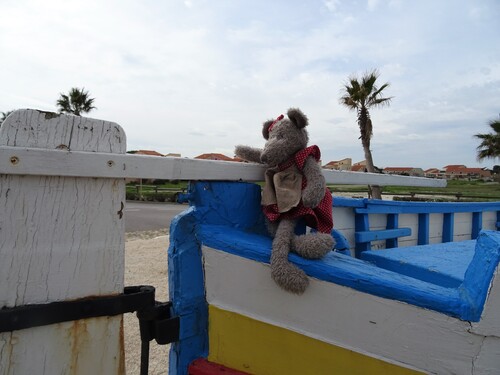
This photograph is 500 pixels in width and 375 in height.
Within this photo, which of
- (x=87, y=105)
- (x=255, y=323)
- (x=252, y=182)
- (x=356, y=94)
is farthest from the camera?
(x=87, y=105)

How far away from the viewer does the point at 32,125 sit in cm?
88

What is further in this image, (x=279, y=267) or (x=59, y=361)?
(x=279, y=267)

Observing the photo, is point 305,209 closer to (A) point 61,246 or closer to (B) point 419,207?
(A) point 61,246

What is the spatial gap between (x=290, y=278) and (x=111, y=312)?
1.79 ft

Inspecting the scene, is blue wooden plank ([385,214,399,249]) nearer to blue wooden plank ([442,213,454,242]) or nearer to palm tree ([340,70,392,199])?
blue wooden plank ([442,213,454,242])

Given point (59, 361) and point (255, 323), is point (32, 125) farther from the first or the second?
point (255, 323)

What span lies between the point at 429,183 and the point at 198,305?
2121 mm

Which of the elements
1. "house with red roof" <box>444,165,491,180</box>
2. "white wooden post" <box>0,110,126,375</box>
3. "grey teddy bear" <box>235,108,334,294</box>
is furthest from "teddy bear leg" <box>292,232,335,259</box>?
"house with red roof" <box>444,165,491,180</box>

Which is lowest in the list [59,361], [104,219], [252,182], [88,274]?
[59,361]

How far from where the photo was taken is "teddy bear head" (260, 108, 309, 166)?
1.25 m

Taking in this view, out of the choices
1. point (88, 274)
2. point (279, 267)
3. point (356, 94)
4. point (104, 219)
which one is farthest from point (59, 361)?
Result: point (356, 94)

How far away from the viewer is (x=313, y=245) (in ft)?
3.56

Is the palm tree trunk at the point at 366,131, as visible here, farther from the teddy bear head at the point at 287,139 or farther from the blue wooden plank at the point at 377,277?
the blue wooden plank at the point at 377,277

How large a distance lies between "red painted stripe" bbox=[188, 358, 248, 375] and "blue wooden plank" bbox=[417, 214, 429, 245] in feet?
7.26
